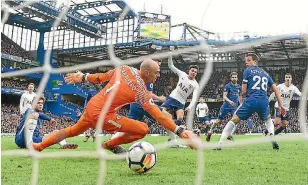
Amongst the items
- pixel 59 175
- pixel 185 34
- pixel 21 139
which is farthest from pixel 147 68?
pixel 185 34

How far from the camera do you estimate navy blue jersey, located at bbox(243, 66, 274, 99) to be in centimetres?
614

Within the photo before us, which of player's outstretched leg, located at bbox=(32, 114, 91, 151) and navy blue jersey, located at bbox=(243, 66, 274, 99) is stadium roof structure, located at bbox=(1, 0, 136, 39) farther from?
player's outstretched leg, located at bbox=(32, 114, 91, 151)

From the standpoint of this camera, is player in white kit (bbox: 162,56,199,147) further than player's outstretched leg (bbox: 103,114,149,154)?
Yes

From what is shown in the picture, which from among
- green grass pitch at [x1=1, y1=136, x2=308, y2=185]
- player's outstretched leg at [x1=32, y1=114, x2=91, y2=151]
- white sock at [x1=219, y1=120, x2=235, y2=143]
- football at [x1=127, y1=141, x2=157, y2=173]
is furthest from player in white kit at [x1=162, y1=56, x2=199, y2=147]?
football at [x1=127, y1=141, x2=157, y2=173]

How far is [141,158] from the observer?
3.72 m

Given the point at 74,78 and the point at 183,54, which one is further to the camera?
the point at 183,54

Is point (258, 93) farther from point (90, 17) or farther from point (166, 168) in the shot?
point (90, 17)

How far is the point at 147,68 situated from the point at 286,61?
23.8 metres

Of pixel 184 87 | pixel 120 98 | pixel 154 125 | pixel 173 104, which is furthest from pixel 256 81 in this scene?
pixel 154 125

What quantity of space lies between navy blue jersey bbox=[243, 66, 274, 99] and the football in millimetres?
2825

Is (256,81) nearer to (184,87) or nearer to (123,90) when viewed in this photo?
(184,87)

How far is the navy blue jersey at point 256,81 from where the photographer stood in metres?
6.14

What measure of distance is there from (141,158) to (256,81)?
3115 mm

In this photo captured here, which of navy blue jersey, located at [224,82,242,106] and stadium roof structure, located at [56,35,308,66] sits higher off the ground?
stadium roof structure, located at [56,35,308,66]
